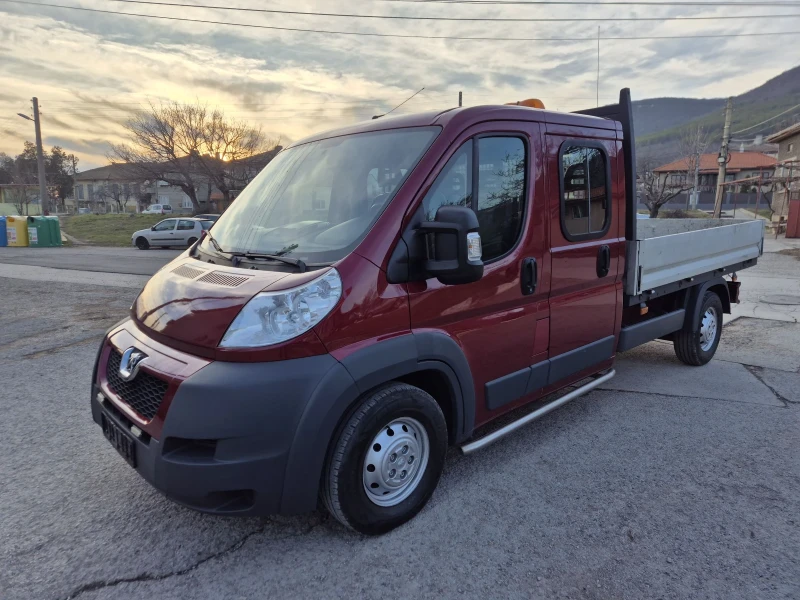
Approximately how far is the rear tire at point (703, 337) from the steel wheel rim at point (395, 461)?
12.5 feet

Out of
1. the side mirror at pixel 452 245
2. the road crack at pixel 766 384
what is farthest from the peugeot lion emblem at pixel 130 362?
the road crack at pixel 766 384

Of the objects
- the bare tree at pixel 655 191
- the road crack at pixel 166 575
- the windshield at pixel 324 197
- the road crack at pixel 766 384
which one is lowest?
the road crack at pixel 166 575

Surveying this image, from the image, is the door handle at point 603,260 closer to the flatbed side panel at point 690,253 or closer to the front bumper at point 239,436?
the flatbed side panel at point 690,253

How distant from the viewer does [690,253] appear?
4.87 meters

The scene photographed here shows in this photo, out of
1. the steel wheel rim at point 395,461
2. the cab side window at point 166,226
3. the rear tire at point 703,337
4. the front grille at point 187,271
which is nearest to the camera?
the steel wheel rim at point 395,461

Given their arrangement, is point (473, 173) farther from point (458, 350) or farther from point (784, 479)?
point (784, 479)

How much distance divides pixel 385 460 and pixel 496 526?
71 centimetres

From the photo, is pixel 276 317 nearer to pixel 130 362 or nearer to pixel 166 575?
pixel 130 362

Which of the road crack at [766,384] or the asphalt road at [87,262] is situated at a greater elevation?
the asphalt road at [87,262]

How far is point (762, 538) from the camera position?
268cm

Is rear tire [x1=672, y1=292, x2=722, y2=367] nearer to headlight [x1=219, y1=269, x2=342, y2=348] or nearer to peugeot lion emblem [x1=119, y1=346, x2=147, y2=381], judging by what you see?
headlight [x1=219, y1=269, x2=342, y2=348]

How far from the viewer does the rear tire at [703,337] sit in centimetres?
536

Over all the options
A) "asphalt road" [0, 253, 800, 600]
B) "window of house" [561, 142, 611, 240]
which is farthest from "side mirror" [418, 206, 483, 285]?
"asphalt road" [0, 253, 800, 600]

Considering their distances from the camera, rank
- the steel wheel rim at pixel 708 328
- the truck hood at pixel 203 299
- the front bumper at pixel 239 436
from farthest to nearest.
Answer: the steel wheel rim at pixel 708 328
the truck hood at pixel 203 299
the front bumper at pixel 239 436
